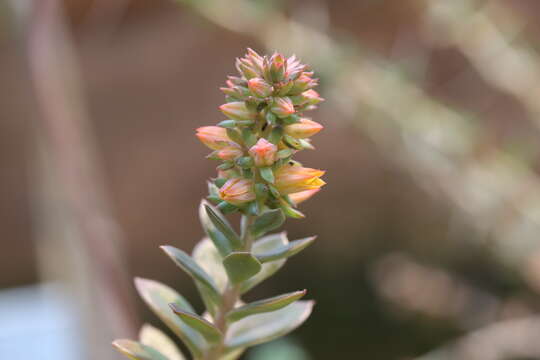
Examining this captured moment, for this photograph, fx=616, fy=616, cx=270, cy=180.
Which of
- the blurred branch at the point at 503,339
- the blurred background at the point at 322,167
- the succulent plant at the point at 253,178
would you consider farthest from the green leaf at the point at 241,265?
the blurred branch at the point at 503,339

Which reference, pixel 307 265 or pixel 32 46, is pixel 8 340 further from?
pixel 307 265

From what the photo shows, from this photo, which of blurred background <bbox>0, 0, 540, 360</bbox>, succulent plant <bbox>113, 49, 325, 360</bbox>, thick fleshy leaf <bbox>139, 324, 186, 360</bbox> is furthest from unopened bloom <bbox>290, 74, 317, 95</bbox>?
blurred background <bbox>0, 0, 540, 360</bbox>

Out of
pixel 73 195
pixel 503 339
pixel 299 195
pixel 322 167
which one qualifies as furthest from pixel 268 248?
pixel 322 167

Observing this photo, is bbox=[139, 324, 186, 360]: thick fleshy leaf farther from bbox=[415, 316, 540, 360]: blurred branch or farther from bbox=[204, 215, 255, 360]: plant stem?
bbox=[415, 316, 540, 360]: blurred branch

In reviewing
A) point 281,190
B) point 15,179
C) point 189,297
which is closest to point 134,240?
point 189,297

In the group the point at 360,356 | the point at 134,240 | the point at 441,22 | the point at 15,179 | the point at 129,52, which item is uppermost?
the point at 129,52

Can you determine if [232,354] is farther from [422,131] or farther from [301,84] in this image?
[422,131]
